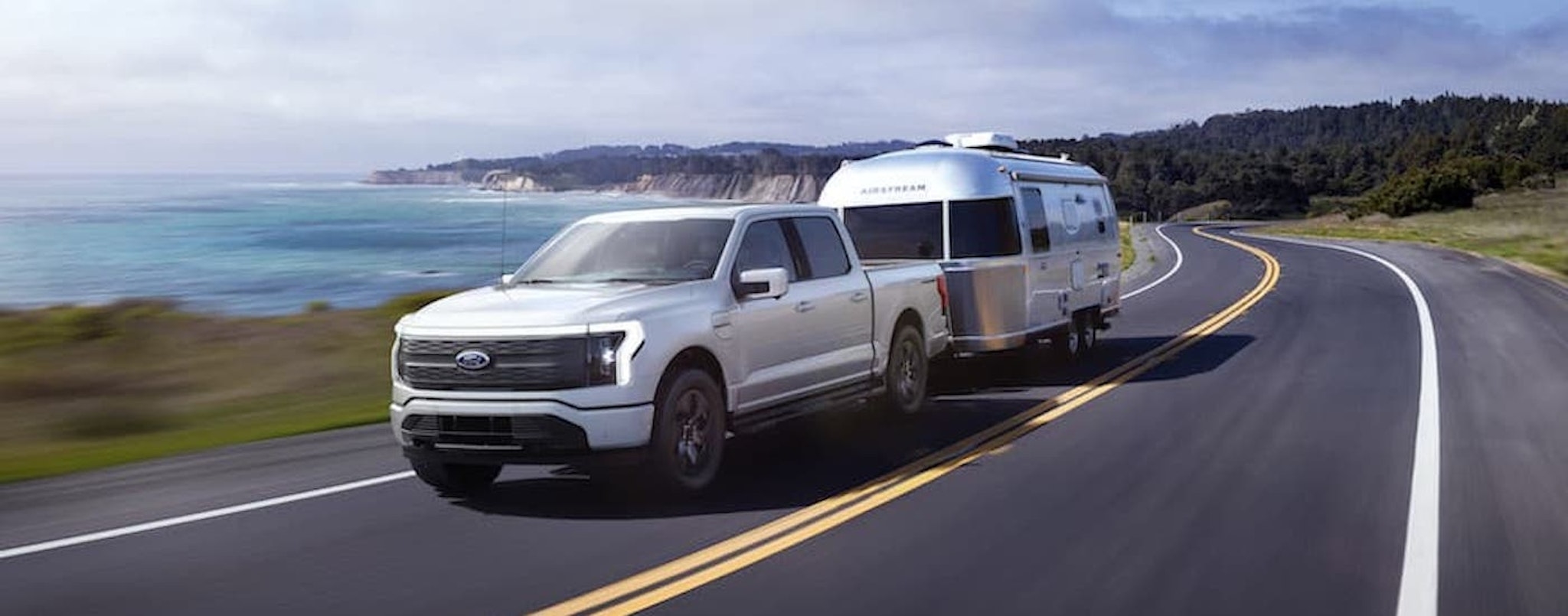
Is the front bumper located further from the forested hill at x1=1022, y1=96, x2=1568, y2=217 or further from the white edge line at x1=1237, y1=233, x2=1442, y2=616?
the forested hill at x1=1022, y1=96, x2=1568, y2=217

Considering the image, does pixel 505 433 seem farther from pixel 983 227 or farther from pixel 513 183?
pixel 983 227

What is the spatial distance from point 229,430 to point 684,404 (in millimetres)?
6105

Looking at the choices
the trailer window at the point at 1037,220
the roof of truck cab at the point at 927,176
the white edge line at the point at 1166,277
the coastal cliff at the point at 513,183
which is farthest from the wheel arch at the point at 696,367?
the white edge line at the point at 1166,277

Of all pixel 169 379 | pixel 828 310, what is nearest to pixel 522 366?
pixel 828 310

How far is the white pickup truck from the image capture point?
8289 millimetres

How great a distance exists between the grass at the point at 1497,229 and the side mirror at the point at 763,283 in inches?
1285

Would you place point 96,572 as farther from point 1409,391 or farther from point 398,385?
point 1409,391

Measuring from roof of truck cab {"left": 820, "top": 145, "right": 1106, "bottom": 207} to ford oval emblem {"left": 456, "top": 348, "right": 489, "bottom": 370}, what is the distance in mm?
7934

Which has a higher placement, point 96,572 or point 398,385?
point 398,385

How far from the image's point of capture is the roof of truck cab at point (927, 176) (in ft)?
50.3

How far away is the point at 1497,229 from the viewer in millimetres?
66562

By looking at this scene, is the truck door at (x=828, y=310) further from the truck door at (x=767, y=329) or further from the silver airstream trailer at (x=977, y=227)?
the silver airstream trailer at (x=977, y=227)

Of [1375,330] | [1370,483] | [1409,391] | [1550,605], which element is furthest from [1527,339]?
[1550,605]

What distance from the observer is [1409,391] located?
1422cm
